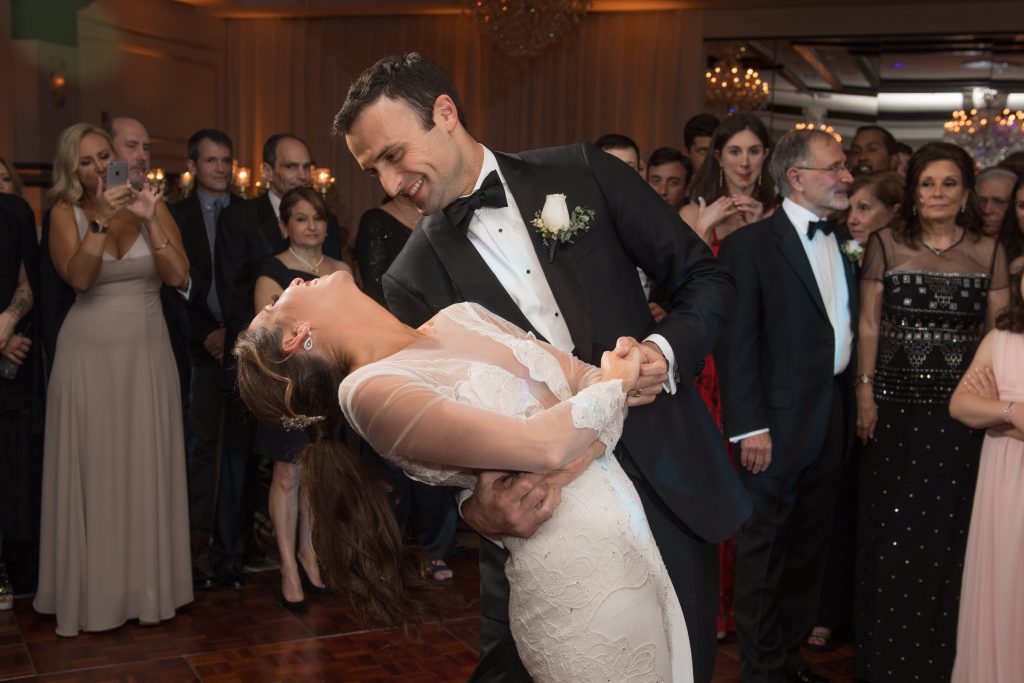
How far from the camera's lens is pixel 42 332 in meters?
4.69

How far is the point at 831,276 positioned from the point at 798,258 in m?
0.22

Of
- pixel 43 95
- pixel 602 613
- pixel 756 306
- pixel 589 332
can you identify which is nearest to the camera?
pixel 602 613

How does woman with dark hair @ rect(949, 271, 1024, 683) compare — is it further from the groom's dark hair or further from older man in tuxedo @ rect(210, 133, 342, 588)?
older man in tuxedo @ rect(210, 133, 342, 588)

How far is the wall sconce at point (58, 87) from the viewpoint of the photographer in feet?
29.1

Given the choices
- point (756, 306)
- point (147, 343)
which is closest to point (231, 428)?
point (147, 343)

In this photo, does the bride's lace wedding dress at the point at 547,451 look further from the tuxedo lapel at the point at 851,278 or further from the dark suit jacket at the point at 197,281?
the dark suit jacket at the point at 197,281

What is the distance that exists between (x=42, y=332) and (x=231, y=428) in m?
0.95

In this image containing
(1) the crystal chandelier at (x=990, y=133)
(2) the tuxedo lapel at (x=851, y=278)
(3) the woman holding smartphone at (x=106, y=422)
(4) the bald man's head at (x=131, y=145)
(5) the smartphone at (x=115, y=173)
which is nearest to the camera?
(2) the tuxedo lapel at (x=851, y=278)

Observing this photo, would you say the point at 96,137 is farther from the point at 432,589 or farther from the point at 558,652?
the point at 558,652

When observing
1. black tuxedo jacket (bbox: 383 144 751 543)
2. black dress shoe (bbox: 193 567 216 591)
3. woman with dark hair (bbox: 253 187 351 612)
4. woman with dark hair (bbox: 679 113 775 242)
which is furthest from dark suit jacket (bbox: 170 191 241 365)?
black tuxedo jacket (bbox: 383 144 751 543)

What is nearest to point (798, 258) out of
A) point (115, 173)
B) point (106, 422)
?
point (115, 173)

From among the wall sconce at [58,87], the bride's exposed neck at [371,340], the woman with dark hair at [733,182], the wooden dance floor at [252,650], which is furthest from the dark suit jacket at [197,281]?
the wall sconce at [58,87]

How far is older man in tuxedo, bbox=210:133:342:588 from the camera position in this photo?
5.18m

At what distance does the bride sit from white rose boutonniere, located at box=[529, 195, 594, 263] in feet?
0.72
